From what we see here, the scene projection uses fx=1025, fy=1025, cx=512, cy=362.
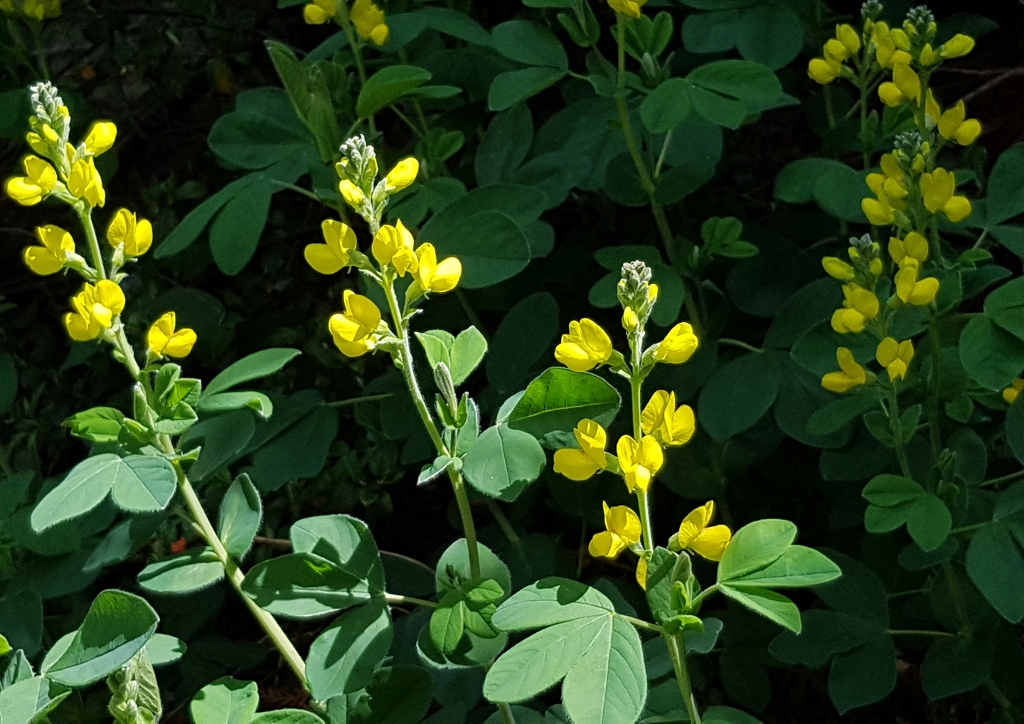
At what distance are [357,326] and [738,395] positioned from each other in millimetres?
656

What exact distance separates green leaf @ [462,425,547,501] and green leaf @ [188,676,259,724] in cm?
35

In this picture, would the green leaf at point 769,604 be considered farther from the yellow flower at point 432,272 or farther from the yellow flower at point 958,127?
the yellow flower at point 958,127

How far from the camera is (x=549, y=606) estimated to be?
0.93m

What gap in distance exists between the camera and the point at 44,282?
7.64 feet

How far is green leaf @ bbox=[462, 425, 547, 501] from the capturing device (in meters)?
1.00

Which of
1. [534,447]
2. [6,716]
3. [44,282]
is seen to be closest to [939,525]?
[534,447]

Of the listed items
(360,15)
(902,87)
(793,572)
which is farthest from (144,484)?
(902,87)

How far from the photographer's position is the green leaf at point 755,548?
95cm

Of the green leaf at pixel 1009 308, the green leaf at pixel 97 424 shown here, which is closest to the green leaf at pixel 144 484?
the green leaf at pixel 97 424

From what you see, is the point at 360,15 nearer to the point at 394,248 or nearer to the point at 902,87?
the point at 394,248

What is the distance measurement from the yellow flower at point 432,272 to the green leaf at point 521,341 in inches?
18.4

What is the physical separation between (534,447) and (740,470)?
605mm

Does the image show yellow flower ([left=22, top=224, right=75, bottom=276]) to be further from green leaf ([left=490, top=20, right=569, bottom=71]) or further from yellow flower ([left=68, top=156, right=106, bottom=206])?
green leaf ([left=490, top=20, right=569, bottom=71])

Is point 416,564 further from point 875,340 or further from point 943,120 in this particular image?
point 943,120
